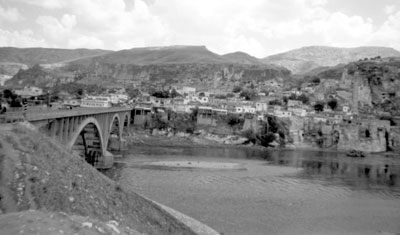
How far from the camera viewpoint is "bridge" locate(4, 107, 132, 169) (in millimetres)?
28266

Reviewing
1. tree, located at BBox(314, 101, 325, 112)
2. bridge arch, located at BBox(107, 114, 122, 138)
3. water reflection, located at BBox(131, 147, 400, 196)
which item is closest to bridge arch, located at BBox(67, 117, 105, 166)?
bridge arch, located at BBox(107, 114, 122, 138)

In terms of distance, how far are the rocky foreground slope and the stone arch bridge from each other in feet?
26.4

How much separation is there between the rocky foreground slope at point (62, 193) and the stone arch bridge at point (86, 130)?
317 inches

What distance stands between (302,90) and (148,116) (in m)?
59.5

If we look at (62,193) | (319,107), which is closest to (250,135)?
(319,107)

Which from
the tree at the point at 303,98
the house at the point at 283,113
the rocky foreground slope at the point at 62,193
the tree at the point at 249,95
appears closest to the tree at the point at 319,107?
the tree at the point at 303,98

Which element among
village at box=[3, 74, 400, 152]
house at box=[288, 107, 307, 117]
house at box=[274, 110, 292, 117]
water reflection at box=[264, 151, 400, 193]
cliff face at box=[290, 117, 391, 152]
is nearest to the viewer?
water reflection at box=[264, 151, 400, 193]

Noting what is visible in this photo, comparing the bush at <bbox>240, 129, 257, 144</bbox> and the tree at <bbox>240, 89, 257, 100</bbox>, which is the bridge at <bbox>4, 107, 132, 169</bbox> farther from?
the tree at <bbox>240, 89, 257, 100</bbox>

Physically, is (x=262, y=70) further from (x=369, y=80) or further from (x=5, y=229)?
(x=5, y=229)

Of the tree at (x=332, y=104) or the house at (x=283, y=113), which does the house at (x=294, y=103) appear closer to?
the tree at (x=332, y=104)

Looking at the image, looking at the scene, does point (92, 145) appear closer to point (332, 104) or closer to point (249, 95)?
point (249, 95)

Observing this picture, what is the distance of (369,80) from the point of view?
395ft

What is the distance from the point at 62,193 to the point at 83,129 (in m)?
37.0

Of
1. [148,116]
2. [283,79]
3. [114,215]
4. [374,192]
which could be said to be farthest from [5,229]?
[283,79]
